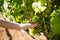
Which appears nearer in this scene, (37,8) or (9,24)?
(37,8)

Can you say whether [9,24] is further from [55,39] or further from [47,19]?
[55,39]

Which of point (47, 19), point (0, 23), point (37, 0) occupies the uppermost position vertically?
point (37, 0)

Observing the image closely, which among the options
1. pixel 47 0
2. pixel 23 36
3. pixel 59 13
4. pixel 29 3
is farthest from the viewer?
pixel 23 36

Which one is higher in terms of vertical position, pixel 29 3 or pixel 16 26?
pixel 29 3

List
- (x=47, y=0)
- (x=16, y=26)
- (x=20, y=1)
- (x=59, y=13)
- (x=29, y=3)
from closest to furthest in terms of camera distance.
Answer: (x=59, y=13)
(x=47, y=0)
(x=29, y=3)
(x=20, y=1)
(x=16, y=26)

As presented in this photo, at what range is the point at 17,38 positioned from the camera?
2.55 metres

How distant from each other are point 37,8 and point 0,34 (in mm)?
1604

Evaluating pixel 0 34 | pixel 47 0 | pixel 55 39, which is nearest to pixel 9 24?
pixel 47 0

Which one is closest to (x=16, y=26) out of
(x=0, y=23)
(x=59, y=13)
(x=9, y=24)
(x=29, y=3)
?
(x=9, y=24)

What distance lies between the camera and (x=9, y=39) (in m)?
2.52

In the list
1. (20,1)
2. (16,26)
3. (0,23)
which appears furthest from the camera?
(0,23)

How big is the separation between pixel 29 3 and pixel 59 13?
728 mm

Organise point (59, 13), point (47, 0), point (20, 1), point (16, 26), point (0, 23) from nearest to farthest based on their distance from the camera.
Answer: point (59, 13)
point (47, 0)
point (20, 1)
point (16, 26)
point (0, 23)

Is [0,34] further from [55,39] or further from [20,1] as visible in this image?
[55,39]
